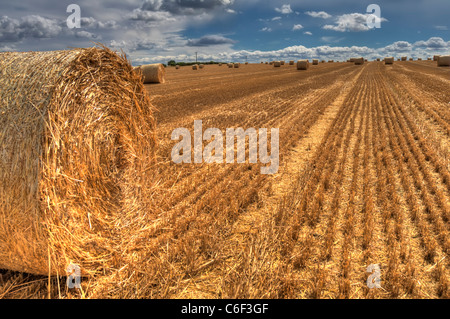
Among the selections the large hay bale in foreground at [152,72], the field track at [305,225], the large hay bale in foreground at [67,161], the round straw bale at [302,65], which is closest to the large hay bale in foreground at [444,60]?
the round straw bale at [302,65]

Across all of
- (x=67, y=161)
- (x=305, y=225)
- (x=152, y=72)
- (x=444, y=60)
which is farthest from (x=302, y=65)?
(x=67, y=161)

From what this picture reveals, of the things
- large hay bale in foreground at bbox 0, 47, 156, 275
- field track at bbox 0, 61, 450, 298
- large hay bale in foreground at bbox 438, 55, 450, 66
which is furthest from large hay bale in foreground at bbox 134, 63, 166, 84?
large hay bale in foreground at bbox 438, 55, 450, 66

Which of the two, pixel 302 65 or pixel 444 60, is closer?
pixel 444 60

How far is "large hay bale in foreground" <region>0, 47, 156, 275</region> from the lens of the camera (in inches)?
124

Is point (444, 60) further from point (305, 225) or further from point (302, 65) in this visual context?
point (305, 225)

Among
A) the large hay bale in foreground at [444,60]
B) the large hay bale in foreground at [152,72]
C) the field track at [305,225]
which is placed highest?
the large hay bale in foreground at [444,60]

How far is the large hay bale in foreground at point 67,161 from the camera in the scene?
3.16 metres

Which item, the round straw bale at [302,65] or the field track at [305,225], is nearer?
the field track at [305,225]

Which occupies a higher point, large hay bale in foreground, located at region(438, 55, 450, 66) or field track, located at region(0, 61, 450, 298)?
large hay bale in foreground, located at region(438, 55, 450, 66)

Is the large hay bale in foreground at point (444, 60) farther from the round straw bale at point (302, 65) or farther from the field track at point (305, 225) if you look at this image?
the field track at point (305, 225)

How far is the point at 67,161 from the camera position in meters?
3.65

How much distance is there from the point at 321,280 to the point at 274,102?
14.2 metres

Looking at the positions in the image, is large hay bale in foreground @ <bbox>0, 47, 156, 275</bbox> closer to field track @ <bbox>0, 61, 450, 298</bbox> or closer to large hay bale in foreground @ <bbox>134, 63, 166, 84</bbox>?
field track @ <bbox>0, 61, 450, 298</bbox>
